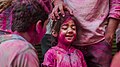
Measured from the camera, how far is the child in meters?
3.54

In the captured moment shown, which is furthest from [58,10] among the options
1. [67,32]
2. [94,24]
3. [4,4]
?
[4,4]

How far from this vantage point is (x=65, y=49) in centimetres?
363

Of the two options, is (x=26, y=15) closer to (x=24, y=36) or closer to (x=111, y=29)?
(x=24, y=36)

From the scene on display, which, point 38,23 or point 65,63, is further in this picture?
point 65,63

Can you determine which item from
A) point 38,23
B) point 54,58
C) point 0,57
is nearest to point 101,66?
point 54,58

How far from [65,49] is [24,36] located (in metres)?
0.64

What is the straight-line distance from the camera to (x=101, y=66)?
359 cm

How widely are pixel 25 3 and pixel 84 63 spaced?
77 cm

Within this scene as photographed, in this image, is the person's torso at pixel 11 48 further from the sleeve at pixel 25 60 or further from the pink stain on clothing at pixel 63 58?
the pink stain on clothing at pixel 63 58

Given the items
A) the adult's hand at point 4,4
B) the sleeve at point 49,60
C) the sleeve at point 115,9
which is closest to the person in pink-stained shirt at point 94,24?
the sleeve at point 115,9

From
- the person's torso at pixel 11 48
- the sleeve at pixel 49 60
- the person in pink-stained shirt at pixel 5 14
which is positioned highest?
the person in pink-stained shirt at pixel 5 14

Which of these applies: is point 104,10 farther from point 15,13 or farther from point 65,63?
point 15,13

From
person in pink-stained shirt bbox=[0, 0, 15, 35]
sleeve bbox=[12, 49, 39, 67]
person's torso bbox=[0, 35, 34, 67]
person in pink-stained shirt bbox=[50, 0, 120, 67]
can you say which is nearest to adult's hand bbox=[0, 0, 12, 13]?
person in pink-stained shirt bbox=[0, 0, 15, 35]

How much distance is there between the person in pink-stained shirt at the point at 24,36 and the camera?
2852mm
